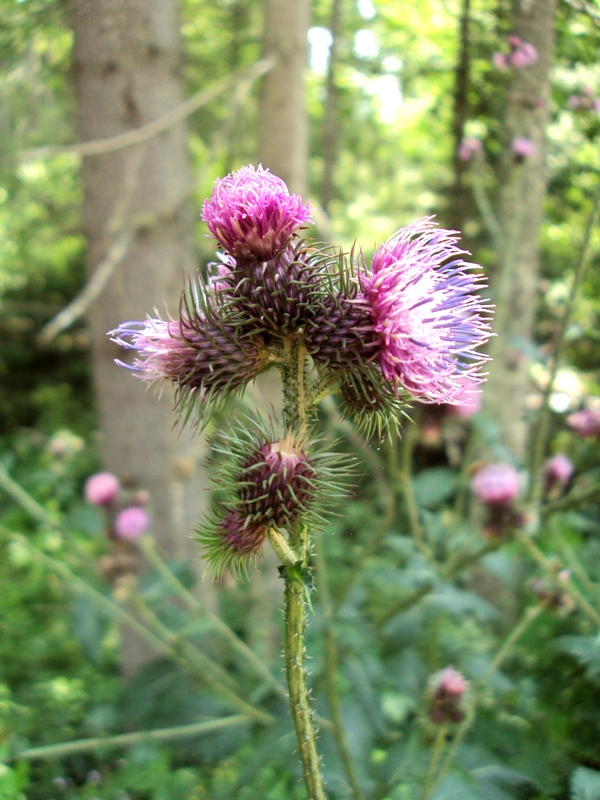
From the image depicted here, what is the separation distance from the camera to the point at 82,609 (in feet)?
11.0

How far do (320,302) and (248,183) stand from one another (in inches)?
11.3

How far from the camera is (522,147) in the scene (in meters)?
3.09

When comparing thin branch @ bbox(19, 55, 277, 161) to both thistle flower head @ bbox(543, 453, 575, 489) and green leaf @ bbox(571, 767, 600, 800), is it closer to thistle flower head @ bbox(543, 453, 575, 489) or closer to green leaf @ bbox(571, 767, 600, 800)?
thistle flower head @ bbox(543, 453, 575, 489)

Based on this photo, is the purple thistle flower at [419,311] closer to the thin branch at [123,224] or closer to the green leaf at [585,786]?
the green leaf at [585,786]

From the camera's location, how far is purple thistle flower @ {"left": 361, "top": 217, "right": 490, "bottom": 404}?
128 cm

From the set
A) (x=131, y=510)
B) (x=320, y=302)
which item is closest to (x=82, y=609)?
(x=131, y=510)

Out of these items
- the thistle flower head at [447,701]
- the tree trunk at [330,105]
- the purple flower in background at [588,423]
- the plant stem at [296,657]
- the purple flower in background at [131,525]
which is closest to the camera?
the plant stem at [296,657]

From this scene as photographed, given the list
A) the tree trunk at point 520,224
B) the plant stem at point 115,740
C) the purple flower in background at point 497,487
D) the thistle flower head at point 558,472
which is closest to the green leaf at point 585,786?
the purple flower in background at point 497,487

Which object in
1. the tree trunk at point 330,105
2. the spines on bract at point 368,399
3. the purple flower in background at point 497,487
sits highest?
the tree trunk at point 330,105

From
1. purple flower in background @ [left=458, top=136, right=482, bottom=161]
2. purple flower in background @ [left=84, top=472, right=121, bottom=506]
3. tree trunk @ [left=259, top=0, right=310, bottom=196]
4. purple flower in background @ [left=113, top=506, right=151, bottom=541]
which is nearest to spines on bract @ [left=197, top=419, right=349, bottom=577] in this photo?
purple flower in background @ [left=113, top=506, right=151, bottom=541]

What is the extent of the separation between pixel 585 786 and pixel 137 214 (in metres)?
3.35

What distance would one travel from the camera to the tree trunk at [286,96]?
3.89 m

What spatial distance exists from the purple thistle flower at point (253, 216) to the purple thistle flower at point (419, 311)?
191mm

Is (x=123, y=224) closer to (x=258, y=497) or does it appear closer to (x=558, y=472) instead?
(x=558, y=472)
